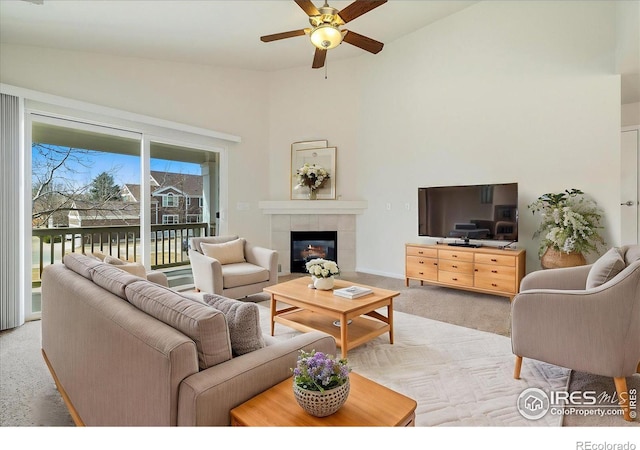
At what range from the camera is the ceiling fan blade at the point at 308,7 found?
2589mm

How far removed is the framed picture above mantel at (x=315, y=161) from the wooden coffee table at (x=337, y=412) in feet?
14.9

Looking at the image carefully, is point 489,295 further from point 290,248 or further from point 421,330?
point 290,248

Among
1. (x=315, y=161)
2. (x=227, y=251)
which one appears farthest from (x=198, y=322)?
(x=315, y=161)

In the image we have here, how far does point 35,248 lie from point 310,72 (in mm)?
4412

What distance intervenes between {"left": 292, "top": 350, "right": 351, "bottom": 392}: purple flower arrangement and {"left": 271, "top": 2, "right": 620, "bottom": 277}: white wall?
3879 mm

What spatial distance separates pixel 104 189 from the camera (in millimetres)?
3873

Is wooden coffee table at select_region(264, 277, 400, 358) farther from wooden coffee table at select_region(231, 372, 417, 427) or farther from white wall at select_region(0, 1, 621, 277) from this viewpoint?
white wall at select_region(0, 1, 621, 277)

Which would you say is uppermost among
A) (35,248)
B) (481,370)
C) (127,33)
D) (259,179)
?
→ (127,33)

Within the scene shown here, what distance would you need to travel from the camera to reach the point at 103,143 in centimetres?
387

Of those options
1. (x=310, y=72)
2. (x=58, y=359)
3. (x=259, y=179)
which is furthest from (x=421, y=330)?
(x=310, y=72)

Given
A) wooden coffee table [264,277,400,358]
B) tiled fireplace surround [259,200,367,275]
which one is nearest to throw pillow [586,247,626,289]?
wooden coffee table [264,277,400,358]

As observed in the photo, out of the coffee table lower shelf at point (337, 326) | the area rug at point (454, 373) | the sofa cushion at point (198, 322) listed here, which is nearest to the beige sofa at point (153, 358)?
the sofa cushion at point (198, 322)

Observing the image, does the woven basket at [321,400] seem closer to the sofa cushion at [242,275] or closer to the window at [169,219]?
the sofa cushion at [242,275]

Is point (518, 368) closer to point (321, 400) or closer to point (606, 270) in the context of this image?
point (606, 270)
